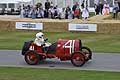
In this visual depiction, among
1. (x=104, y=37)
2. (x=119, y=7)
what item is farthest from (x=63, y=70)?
(x=119, y=7)

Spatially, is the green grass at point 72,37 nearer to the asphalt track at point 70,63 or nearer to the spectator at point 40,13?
the asphalt track at point 70,63

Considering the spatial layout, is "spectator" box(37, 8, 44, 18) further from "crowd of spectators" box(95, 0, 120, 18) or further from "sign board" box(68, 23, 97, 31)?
"sign board" box(68, 23, 97, 31)

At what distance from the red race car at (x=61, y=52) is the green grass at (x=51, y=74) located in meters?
0.98

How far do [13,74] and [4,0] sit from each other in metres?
38.5

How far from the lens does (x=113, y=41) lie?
2348 centimetres

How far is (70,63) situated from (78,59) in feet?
3.03

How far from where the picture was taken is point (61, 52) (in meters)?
15.8

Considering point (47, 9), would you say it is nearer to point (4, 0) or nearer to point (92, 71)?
point (4, 0)

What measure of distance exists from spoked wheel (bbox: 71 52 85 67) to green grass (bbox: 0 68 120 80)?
3.14ft

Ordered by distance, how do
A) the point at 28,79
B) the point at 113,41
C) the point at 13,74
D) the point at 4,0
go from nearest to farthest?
the point at 28,79
the point at 13,74
the point at 113,41
the point at 4,0

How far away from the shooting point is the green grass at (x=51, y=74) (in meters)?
13.5

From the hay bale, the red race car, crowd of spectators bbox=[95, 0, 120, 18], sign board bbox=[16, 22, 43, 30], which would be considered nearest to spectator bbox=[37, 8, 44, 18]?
crowd of spectators bbox=[95, 0, 120, 18]

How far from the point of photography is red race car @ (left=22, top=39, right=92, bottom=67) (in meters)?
15.7

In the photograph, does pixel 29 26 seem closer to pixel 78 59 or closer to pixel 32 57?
pixel 32 57
